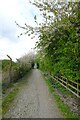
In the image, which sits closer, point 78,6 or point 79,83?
point 78,6

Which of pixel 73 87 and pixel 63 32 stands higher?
pixel 63 32

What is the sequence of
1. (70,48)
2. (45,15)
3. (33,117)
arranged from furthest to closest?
1. (45,15)
2. (70,48)
3. (33,117)

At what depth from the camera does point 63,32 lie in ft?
32.3

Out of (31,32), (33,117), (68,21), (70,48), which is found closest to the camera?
(33,117)

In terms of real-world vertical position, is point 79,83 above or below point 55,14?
below

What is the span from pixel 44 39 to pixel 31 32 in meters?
0.71

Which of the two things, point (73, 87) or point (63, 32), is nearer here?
point (63, 32)

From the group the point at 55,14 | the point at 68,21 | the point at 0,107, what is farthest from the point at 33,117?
the point at 55,14

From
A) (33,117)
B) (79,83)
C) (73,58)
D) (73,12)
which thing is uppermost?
(73,12)

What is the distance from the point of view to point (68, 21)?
8742 millimetres

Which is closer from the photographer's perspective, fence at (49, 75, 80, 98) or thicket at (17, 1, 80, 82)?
thicket at (17, 1, 80, 82)

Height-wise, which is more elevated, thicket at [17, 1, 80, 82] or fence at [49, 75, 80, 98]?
thicket at [17, 1, 80, 82]

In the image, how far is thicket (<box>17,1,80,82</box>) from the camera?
8.10 m

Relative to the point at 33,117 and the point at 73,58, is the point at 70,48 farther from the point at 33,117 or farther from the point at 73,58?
the point at 33,117
